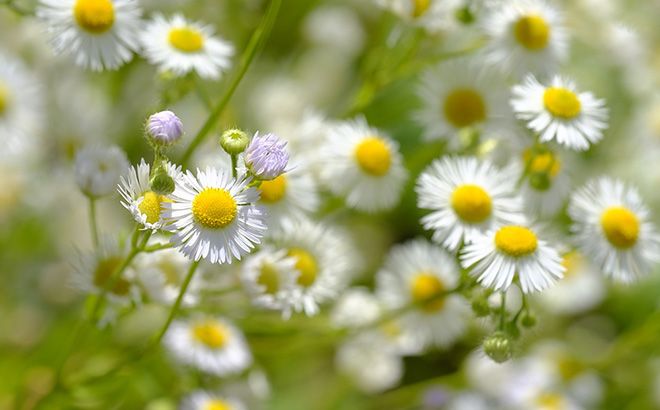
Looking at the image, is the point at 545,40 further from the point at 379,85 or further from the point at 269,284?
the point at 269,284

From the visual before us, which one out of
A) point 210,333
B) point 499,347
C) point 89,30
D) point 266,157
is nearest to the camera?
point 266,157

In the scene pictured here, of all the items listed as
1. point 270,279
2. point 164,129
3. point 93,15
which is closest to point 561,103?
point 270,279

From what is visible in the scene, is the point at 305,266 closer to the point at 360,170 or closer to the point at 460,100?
the point at 360,170

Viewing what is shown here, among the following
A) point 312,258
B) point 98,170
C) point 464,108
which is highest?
point 464,108

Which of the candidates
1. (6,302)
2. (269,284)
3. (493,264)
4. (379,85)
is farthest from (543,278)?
(6,302)

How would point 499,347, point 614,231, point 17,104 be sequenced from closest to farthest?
point 499,347
point 614,231
point 17,104

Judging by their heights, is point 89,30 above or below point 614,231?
above

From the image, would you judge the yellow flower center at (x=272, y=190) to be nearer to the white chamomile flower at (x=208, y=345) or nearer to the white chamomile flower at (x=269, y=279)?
the white chamomile flower at (x=269, y=279)
